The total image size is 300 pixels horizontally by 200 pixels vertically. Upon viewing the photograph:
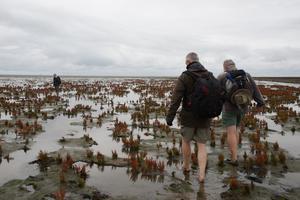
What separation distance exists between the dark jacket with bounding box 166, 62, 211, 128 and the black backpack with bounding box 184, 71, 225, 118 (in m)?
0.07

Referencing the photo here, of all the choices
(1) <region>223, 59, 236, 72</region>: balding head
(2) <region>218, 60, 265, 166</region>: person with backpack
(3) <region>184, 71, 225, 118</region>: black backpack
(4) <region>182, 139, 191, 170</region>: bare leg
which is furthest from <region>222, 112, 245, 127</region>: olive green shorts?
(3) <region>184, 71, 225, 118</region>: black backpack

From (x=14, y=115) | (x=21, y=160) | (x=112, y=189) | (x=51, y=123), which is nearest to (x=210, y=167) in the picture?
(x=112, y=189)

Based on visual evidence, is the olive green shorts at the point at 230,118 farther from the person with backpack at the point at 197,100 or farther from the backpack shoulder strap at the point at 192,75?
the backpack shoulder strap at the point at 192,75

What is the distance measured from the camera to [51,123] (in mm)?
14102

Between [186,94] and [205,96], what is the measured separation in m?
0.38

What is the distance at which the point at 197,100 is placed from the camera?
5906 mm

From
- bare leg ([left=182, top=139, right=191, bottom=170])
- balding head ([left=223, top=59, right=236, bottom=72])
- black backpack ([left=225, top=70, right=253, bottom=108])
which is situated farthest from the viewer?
balding head ([left=223, top=59, right=236, bottom=72])

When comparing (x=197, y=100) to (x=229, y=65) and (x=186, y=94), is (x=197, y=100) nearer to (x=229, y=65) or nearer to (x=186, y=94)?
(x=186, y=94)

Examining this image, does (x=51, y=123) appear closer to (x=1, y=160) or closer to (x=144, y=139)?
(x=144, y=139)

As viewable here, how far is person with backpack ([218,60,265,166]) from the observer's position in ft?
23.1

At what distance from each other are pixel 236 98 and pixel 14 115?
1150cm

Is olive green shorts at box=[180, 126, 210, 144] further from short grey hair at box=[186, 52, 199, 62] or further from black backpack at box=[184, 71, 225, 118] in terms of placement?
short grey hair at box=[186, 52, 199, 62]

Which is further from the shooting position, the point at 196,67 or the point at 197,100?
the point at 196,67

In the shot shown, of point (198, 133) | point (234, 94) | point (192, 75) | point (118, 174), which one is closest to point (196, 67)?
point (192, 75)
